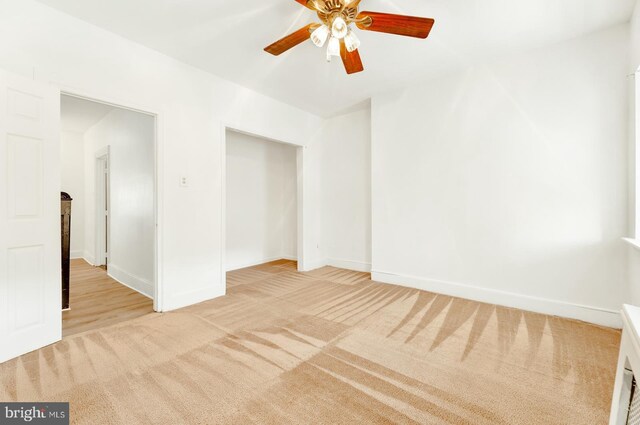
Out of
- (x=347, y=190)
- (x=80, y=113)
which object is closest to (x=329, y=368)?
(x=347, y=190)

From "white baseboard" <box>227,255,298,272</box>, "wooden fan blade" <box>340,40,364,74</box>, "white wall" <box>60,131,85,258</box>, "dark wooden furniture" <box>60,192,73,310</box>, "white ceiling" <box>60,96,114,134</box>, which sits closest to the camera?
"wooden fan blade" <box>340,40,364,74</box>

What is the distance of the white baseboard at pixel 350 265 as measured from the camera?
458 cm

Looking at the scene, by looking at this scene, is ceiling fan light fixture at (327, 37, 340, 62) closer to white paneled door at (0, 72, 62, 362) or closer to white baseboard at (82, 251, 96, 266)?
white paneled door at (0, 72, 62, 362)

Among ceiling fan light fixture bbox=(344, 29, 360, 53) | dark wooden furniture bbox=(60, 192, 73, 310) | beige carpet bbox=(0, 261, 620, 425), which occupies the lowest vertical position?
beige carpet bbox=(0, 261, 620, 425)

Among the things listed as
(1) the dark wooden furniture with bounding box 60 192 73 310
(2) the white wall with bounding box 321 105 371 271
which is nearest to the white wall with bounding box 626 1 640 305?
(2) the white wall with bounding box 321 105 371 271

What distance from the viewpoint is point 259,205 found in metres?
5.46

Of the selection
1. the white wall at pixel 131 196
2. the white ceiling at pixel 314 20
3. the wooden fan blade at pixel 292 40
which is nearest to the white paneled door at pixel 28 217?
the white ceiling at pixel 314 20

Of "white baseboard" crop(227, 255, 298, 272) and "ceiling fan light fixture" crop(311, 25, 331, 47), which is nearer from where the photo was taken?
"ceiling fan light fixture" crop(311, 25, 331, 47)

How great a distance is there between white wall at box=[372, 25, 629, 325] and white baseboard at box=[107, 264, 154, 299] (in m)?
3.16

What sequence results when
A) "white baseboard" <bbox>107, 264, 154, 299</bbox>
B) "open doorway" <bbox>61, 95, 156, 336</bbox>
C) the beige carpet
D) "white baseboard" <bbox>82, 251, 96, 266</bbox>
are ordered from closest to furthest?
1. the beige carpet
2. "open doorway" <bbox>61, 95, 156, 336</bbox>
3. "white baseboard" <bbox>107, 264, 154, 299</bbox>
4. "white baseboard" <bbox>82, 251, 96, 266</bbox>

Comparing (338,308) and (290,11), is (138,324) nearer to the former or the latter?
(338,308)

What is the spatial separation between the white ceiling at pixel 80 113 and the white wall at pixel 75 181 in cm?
31

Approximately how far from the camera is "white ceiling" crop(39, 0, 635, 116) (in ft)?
7.13

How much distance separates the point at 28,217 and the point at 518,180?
4491mm
